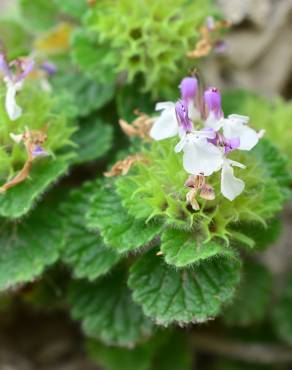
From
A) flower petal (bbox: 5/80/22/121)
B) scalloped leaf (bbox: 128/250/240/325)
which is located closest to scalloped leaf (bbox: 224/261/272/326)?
scalloped leaf (bbox: 128/250/240/325)

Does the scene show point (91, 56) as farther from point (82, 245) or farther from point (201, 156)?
point (201, 156)

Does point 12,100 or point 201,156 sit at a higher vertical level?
point 12,100

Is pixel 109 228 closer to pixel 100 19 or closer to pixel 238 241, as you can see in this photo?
pixel 238 241

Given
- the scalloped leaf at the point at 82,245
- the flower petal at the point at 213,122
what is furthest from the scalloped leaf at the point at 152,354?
the flower petal at the point at 213,122

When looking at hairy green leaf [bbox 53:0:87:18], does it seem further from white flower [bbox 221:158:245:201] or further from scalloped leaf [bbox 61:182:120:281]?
white flower [bbox 221:158:245:201]

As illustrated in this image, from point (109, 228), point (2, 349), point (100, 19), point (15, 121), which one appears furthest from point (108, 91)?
point (2, 349)

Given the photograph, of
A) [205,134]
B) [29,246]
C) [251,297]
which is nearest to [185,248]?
[205,134]
